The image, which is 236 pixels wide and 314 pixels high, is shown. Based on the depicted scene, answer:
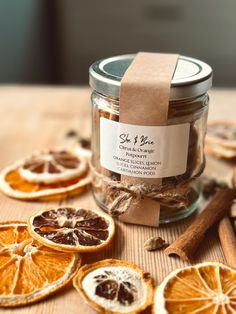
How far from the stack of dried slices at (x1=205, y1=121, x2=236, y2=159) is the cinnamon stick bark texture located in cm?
21

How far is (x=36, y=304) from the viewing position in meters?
0.74

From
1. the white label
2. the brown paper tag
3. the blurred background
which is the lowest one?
the blurred background

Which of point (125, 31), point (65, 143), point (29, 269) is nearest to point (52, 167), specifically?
point (65, 143)

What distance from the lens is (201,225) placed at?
907 millimetres

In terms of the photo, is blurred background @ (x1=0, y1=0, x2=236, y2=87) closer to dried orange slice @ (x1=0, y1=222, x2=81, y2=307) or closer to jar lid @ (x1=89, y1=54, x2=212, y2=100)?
jar lid @ (x1=89, y1=54, x2=212, y2=100)

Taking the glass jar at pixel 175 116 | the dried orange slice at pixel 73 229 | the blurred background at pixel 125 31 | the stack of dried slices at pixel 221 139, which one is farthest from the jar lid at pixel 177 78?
the blurred background at pixel 125 31

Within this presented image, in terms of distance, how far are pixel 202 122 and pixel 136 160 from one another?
0.17 meters

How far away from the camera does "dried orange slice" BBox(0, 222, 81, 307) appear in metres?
0.74

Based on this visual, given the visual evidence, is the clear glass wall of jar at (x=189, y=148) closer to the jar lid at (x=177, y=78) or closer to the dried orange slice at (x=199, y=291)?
the jar lid at (x=177, y=78)

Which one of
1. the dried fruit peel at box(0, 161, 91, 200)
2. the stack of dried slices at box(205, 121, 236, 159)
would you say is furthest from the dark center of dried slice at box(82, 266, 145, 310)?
the stack of dried slices at box(205, 121, 236, 159)

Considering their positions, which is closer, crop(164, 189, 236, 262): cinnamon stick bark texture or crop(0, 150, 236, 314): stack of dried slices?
crop(0, 150, 236, 314): stack of dried slices

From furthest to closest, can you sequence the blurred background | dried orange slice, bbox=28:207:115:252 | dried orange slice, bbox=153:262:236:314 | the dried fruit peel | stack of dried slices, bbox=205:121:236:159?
the blurred background < stack of dried slices, bbox=205:121:236:159 < the dried fruit peel < dried orange slice, bbox=28:207:115:252 < dried orange slice, bbox=153:262:236:314

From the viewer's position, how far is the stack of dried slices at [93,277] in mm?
709

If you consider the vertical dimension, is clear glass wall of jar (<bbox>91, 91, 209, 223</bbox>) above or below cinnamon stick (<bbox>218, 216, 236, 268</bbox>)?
above
